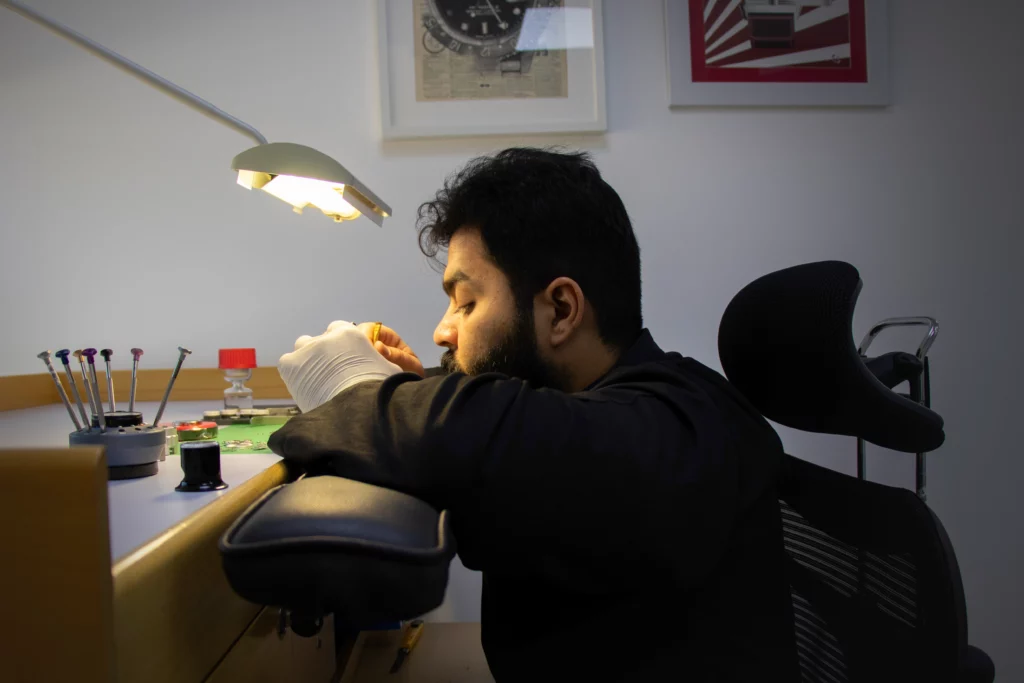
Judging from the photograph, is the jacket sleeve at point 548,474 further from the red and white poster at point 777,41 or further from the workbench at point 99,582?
the red and white poster at point 777,41

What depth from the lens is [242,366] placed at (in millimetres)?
1346

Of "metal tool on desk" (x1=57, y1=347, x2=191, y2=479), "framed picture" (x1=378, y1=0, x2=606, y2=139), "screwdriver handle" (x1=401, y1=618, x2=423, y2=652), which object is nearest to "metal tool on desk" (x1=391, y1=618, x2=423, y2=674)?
"screwdriver handle" (x1=401, y1=618, x2=423, y2=652)

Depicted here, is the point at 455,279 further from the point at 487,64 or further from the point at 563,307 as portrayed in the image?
the point at 487,64

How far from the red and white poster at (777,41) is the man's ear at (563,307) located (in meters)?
1.06

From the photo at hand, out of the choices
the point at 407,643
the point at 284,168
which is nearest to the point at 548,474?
the point at 284,168

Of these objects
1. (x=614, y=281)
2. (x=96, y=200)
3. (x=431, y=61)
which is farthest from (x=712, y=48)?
(x=96, y=200)

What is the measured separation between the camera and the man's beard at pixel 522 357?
0.72m

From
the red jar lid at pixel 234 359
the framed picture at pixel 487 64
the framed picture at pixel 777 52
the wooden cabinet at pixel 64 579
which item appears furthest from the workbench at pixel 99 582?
the framed picture at pixel 777 52

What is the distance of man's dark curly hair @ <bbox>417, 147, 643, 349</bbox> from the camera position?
29.5 inches

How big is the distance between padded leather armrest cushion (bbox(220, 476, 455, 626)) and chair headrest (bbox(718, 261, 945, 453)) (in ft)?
1.31

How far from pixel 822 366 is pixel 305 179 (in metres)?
0.76

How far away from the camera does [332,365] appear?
2.57ft

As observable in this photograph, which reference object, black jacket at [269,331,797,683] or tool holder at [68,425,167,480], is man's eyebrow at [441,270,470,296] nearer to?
black jacket at [269,331,797,683]

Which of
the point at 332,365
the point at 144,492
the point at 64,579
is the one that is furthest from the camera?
the point at 332,365
